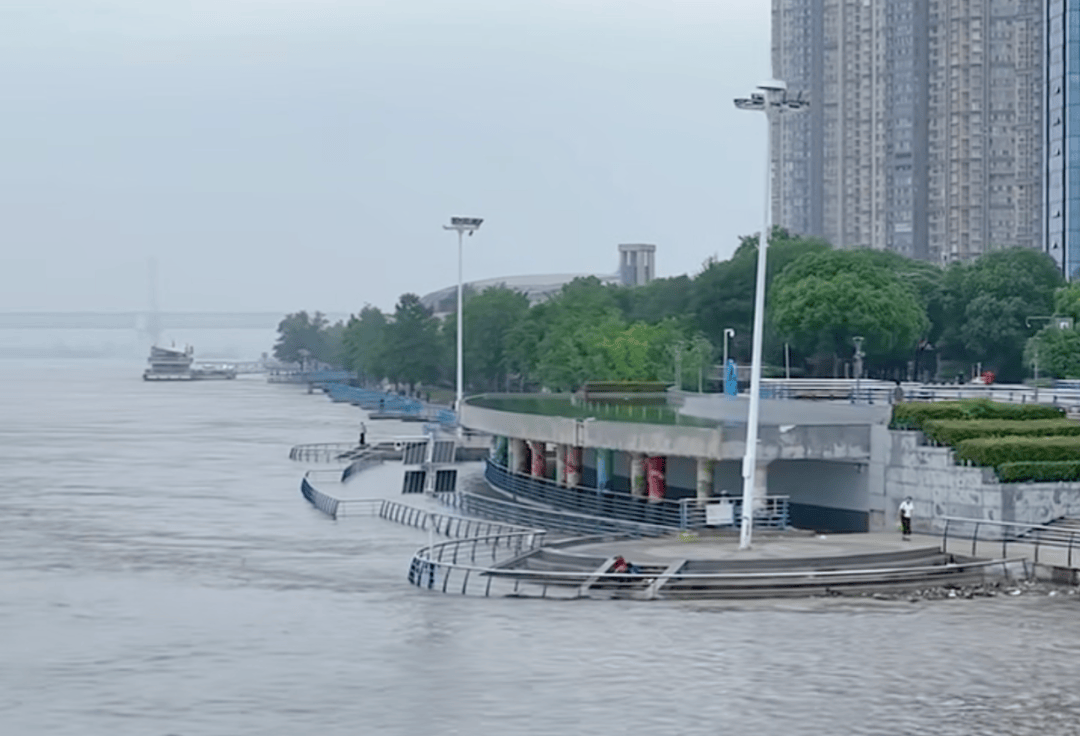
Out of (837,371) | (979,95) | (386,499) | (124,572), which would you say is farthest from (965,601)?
(979,95)

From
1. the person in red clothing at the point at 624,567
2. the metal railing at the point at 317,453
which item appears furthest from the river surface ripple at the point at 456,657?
the metal railing at the point at 317,453

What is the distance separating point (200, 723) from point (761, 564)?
17.8 meters

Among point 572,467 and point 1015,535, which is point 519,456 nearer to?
point 572,467

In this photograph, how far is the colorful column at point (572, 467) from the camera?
2881 inches

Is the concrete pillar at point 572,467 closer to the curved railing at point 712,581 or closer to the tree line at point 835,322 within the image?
the curved railing at point 712,581

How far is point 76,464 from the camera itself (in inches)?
4040

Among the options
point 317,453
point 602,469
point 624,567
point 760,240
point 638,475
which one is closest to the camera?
point 624,567

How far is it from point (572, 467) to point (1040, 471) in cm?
2421

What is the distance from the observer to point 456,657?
3741cm

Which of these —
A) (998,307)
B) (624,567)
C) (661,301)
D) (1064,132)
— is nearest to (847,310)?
(998,307)

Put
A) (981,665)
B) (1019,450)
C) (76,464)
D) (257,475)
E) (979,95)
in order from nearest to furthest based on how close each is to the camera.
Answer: (981,665)
(1019,450)
(257,475)
(76,464)
(979,95)

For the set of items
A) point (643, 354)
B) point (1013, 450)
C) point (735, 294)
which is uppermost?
point (735, 294)

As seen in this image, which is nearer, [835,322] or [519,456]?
[519,456]

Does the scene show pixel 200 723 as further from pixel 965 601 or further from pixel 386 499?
pixel 386 499
